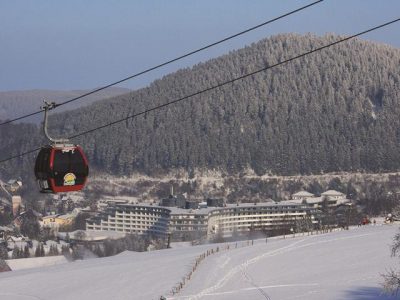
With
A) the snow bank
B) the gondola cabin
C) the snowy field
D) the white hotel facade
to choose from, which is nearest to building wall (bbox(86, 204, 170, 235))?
the white hotel facade

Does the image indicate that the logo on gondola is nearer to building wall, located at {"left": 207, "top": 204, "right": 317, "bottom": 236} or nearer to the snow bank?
the snow bank

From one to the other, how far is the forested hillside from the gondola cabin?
15517 cm

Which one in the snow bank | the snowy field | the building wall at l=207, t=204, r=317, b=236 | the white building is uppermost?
the white building

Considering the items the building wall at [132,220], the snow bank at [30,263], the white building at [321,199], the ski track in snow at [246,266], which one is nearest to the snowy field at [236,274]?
the ski track in snow at [246,266]

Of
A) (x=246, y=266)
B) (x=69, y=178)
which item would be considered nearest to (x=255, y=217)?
(x=246, y=266)

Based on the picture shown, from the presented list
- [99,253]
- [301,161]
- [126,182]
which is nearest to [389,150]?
[301,161]

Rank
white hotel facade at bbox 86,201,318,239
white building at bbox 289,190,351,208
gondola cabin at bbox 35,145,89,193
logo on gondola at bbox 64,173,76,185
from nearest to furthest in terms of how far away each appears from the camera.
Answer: gondola cabin at bbox 35,145,89,193 → logo on gondola at bbox 64,173,76,185 → white hotel facade at bbox 86,201,318,239 → white building at bbox 289,190,351,208

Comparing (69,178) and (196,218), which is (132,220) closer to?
(196,218)

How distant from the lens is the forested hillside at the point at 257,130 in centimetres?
17312

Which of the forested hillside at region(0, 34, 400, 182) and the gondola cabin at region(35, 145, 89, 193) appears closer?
the gondola cabin at region(35, 145, 89, 193)

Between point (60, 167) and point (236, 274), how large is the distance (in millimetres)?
24766

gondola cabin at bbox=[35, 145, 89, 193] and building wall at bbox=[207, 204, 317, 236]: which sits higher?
building wall at bbox=[207, 204, 317, 236]

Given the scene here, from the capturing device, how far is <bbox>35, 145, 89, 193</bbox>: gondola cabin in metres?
15.4

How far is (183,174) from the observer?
173m
